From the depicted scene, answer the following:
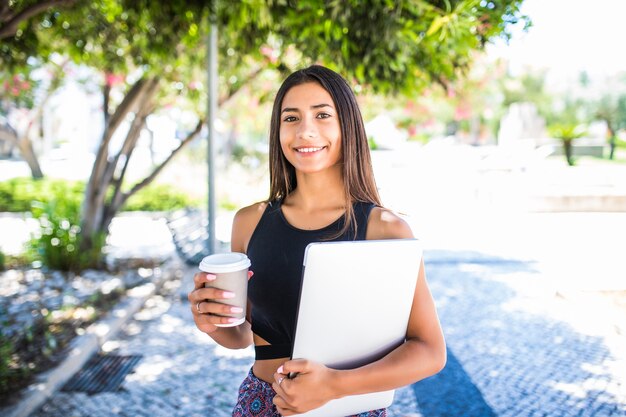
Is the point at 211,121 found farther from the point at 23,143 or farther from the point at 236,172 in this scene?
the point at 236,172

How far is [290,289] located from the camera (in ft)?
5.13

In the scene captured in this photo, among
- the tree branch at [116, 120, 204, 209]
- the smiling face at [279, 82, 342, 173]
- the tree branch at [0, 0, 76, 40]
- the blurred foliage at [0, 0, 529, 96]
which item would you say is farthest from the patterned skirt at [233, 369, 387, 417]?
the tree branch at [116, 120, 204, 209]

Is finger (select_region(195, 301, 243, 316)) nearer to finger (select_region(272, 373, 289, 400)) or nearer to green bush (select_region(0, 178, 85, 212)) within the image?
finger (select_region(272, 373, 289, 400))

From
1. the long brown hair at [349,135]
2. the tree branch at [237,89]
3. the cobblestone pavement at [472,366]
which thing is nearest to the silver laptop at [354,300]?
the long brown hair at [349,135]

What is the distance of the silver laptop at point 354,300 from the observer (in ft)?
3.99

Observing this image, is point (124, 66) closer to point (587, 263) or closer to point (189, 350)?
point (189, 350)

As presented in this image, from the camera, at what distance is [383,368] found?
1.32m

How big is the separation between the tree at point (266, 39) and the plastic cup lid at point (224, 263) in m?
1.77

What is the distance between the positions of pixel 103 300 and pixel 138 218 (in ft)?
20.0

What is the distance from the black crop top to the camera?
156 centimetres

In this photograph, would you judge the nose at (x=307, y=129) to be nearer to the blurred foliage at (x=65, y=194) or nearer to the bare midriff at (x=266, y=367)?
the bare midriff at (x=266, y=367)

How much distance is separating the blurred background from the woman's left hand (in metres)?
0.65

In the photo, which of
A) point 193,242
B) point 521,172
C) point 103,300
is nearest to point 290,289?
point 103,300

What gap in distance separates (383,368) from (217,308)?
1.44ft
